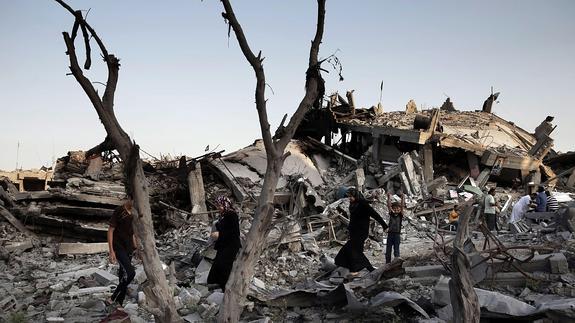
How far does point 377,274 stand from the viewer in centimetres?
616

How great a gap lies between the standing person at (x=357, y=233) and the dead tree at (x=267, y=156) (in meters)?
2.43

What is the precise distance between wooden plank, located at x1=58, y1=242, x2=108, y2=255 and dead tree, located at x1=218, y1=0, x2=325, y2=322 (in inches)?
273

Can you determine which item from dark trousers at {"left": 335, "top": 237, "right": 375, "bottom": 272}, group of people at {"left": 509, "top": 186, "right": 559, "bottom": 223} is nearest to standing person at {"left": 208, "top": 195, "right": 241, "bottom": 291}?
dark trousers at {"left": 335, "top": 237, "right": 375, "bottom": 272}

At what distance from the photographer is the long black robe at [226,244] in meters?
6.41

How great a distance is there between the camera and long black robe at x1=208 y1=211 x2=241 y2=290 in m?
6.41

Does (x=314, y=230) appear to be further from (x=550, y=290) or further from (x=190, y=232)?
(x=550, y=290)

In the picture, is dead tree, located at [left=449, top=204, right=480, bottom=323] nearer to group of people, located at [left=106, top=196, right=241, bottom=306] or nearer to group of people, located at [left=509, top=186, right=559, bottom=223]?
group of people, located at [left=106, top=196, right=241, bottom=306]

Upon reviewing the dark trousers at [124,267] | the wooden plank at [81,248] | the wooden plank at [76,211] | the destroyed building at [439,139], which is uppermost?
the destroyed building at [439,139]

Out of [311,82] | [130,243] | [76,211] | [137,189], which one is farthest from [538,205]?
[76,211]

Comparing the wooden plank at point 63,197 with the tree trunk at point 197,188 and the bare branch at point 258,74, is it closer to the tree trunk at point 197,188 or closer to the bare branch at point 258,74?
the tree trunk at point 197,188

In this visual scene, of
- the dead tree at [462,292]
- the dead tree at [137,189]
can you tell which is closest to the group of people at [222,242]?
the dead tree at [137,189]

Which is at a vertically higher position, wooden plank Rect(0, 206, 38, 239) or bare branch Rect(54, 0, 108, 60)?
bare branch Rect(54, 0, 108, 60)

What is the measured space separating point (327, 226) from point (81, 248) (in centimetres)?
554

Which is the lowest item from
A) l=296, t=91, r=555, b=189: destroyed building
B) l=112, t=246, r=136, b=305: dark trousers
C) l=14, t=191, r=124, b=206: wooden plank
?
l=112, t=246, r=136, b=305: dark trousers
